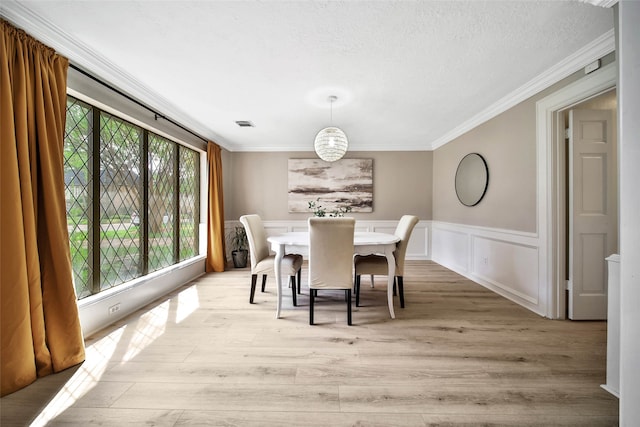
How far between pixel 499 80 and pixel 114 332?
161 inches

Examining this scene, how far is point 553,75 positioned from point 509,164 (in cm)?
91

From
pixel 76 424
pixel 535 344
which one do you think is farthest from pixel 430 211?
pixel 76 424

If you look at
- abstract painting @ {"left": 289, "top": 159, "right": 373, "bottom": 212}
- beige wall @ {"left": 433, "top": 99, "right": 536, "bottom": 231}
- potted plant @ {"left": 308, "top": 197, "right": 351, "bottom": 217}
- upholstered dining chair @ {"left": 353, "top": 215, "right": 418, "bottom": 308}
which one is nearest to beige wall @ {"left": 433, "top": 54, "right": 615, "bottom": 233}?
beige wall @ {"left": 433, "top": 99, "right": 536, "bottom": 231}

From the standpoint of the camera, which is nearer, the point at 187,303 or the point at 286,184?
the point at 187,303

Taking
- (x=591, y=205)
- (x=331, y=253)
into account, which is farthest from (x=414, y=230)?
(x=331, y=253)

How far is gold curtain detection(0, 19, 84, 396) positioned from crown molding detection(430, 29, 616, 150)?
379cm

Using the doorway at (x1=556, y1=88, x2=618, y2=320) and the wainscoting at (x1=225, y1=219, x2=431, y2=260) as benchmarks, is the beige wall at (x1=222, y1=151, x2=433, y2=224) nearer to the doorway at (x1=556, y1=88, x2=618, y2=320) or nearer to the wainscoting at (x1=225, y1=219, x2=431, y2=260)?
the wainscoting at (x1=225, y1=219, x2=431, y2=260)

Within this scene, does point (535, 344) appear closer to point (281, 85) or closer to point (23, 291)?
point (281, 85)

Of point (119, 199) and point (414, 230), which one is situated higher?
point (119, 199)

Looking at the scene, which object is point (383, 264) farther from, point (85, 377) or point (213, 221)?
point (213, 221)

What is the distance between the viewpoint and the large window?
221 cm

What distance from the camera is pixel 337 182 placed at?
5023mm

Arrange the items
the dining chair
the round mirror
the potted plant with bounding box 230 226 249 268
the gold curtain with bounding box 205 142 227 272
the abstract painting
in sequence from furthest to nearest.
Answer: the abstract painting → the potted plant with bounding box 230 226 249 268 → the gold curtain with bounding box 205 142 227 272 → the round mirror → the dining chair

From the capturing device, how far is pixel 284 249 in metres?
2.47
